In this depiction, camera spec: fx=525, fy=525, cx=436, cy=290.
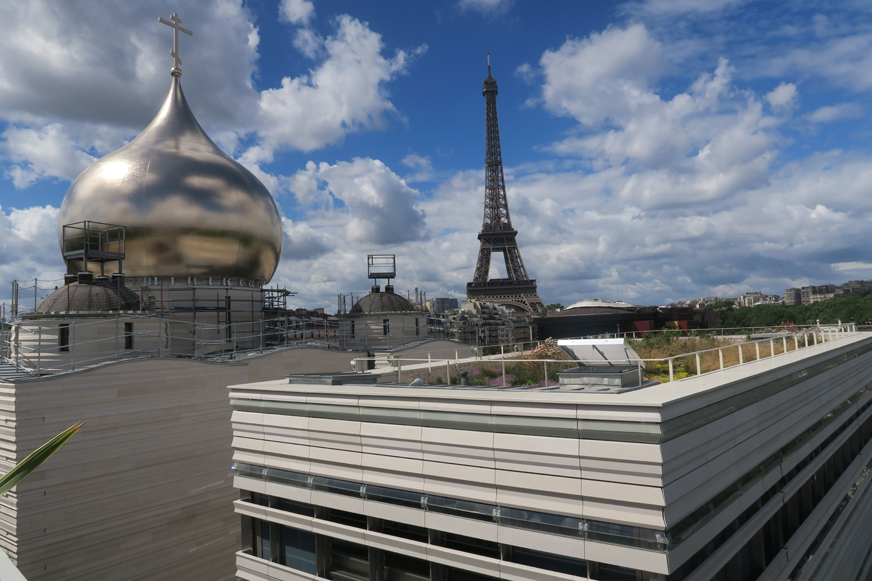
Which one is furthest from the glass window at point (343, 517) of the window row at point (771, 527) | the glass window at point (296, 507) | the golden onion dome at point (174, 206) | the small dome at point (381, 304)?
the small dome at point (381, 304)

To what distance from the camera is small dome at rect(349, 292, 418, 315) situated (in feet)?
103

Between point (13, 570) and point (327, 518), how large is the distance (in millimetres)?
7121

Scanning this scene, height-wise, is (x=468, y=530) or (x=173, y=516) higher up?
(x=468, y=530)

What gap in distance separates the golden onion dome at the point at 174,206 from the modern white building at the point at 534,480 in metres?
14.8

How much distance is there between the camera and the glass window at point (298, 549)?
405 inches

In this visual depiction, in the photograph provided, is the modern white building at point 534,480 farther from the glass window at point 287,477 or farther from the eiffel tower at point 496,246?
the eiffel tower at point 496,246

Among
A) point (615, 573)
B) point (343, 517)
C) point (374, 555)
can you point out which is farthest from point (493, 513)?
point (343, 517)

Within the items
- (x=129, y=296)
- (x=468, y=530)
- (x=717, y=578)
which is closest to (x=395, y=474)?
(x=468, y=530)

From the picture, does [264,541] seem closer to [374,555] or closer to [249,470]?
[249,470]

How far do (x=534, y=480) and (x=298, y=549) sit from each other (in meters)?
5.77

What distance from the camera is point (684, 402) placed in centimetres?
681

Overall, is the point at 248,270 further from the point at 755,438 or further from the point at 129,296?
the point at 755,438

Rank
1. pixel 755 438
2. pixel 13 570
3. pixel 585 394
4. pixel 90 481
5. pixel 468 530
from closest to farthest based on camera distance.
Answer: pixel 13 570 < pixel 585 394 < pixel 468 530 < pixel 755 438 < pixel 90 481

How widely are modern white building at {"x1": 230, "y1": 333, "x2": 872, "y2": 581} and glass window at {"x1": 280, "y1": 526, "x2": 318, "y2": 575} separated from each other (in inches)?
1.6
